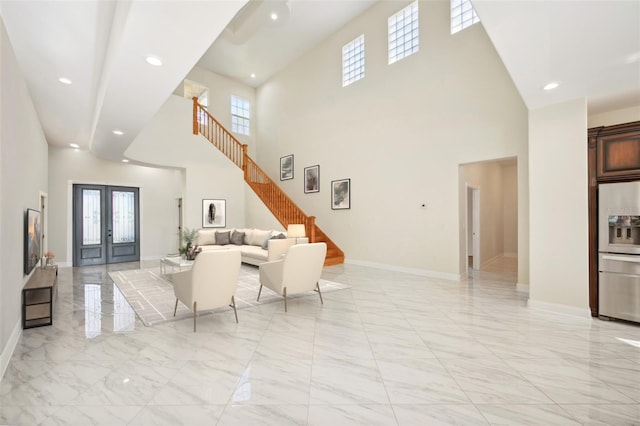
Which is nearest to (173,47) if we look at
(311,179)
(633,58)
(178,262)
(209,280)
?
(209,280)

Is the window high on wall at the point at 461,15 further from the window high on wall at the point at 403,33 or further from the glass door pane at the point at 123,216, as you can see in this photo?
the glass door pane at the point at 123,216

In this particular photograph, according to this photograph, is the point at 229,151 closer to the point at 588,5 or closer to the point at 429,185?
the point at 429,185

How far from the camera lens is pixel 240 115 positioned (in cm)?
1161

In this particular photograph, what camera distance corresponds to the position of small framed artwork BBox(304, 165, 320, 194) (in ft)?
29.9

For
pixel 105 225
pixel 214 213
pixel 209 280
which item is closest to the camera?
pixel 209 280

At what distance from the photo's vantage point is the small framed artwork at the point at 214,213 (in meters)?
8.84

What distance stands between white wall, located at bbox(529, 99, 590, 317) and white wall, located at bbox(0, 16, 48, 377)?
6012 mm

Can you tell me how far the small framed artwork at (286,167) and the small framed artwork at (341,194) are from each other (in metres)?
2.12

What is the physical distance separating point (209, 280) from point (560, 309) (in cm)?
458

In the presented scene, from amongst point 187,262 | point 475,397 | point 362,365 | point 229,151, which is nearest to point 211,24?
point 362,365

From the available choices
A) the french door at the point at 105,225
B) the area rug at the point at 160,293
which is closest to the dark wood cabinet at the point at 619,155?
the area rug at the point at 160,293

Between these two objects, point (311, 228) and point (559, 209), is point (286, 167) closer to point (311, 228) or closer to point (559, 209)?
point (311, 228)

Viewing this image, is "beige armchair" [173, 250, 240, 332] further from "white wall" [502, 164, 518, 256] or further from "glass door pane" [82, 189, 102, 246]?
"white wall" [502, 164, 518, 256]

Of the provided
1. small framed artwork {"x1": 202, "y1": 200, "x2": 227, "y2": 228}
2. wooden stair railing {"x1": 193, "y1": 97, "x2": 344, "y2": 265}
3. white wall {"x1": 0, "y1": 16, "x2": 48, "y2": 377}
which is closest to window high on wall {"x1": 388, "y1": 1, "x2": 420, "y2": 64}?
wooden stair railing {"x1": 193, "y1": 97, "x2": 344, "y2": 265}
